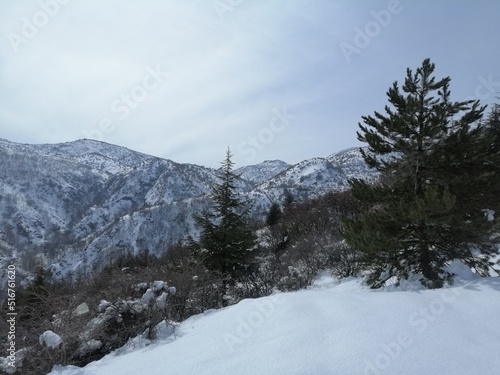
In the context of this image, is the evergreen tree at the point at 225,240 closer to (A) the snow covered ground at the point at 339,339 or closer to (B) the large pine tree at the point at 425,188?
(B) the large pine tree at the point at 425,188

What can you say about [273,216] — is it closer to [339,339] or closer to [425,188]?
[425,188]

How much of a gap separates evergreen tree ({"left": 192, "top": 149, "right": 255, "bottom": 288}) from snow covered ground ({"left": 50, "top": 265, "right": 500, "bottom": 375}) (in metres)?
7.91

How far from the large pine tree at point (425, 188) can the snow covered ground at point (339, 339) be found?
144 centimetres

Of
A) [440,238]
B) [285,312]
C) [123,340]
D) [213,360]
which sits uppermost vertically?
[440,238]

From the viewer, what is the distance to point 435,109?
781 cm

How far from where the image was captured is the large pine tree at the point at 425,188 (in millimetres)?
7168

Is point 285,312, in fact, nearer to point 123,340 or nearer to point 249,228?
point 123,340

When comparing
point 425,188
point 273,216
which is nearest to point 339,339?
point 425,188

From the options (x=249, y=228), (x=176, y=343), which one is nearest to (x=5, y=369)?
(x=176, y=343)

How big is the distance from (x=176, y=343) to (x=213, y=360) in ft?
5.35

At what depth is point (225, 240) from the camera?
14.0m

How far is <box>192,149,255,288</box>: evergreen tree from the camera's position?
1398cm

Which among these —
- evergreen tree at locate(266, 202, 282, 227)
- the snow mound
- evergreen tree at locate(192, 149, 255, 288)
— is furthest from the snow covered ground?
evergreen tree at locate(266, 202, 282, 227)

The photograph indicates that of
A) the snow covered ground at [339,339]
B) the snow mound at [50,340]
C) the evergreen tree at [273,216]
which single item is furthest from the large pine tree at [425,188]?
the evergreen tree at [273,216]
